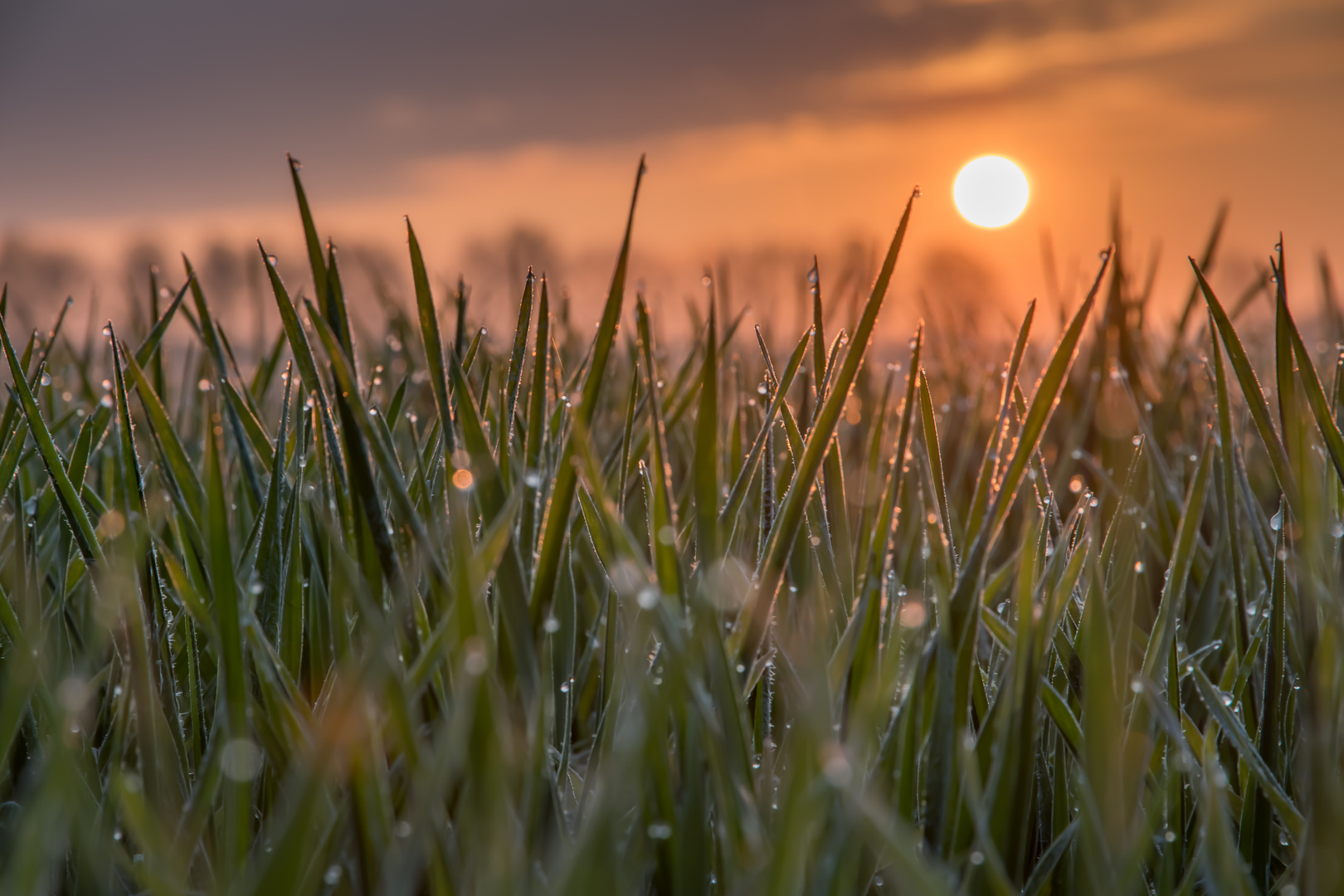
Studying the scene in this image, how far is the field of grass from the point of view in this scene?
386mm

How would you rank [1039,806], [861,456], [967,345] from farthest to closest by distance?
[967,345] < [861,456] < [1039,806]

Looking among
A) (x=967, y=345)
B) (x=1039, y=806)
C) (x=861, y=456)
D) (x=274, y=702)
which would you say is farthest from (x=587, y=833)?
(x=967, y=345)

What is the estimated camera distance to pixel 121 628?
583 mm

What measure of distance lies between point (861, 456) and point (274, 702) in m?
1.15

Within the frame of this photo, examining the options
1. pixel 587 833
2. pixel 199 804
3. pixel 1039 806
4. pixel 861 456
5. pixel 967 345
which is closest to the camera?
pixel 587 833

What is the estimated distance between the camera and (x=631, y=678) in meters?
0.42

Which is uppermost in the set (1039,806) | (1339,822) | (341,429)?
(341,429)

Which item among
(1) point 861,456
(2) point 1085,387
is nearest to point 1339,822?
(1) point 861,456

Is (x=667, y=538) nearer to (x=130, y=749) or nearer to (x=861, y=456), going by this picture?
(x=130, y=749)

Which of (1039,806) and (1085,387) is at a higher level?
(1085,387)

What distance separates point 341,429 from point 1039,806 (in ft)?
1.61

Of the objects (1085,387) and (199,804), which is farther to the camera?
(1085,387)

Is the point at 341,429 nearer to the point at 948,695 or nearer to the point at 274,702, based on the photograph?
the point at 274,702

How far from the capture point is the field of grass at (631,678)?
39cm
